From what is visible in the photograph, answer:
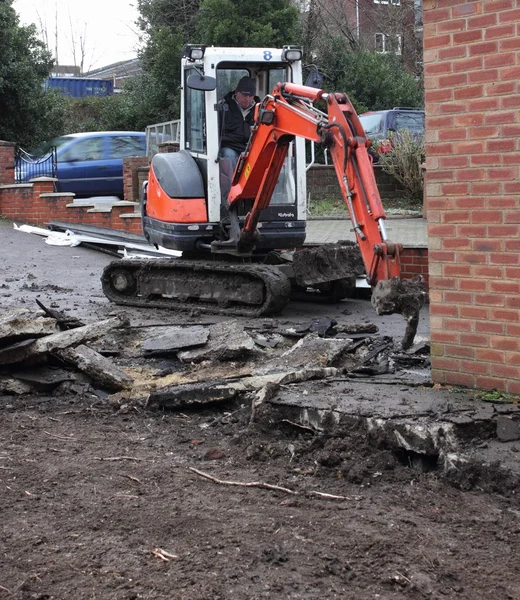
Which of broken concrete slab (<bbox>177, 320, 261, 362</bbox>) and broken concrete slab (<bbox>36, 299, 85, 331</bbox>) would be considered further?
broken concrete slab (<bbox>36, 299, 85, 331</bbox>)

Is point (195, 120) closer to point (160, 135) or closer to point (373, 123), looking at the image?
point (373, 123)

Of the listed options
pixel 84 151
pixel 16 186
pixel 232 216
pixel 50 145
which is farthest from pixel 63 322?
pixel 50 145

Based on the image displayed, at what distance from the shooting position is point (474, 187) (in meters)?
5.23

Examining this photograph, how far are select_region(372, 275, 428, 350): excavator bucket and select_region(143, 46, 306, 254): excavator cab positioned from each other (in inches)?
152

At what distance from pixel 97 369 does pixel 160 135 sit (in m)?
14.3

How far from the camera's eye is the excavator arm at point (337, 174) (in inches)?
265

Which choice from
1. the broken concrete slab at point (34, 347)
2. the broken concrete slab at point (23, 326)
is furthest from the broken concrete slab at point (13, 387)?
the broken concrete slab at point (23, 326)

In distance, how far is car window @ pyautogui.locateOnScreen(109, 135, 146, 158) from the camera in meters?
20.5

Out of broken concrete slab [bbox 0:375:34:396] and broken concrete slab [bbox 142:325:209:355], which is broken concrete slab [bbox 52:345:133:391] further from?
broken concrete slab [bbox 142:325:209:355]

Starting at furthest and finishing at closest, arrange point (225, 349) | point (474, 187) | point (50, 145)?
point (50, 145), point (225, 349), point (474, 187)

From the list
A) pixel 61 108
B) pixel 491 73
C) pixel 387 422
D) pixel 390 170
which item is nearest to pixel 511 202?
pixel 491 73

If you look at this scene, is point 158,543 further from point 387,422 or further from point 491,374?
point 491,374

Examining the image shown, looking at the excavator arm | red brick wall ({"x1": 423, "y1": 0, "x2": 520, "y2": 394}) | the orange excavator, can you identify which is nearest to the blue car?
the orange excavator

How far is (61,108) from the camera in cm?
2377
